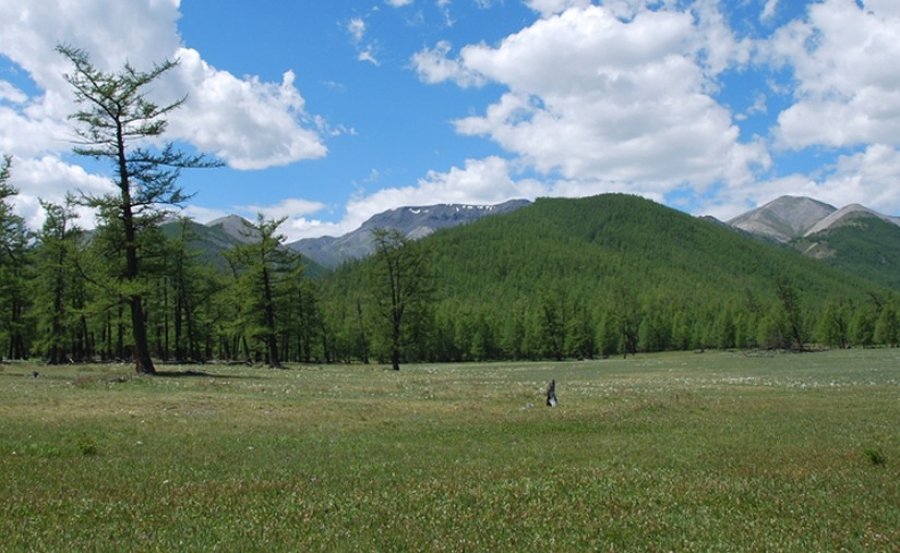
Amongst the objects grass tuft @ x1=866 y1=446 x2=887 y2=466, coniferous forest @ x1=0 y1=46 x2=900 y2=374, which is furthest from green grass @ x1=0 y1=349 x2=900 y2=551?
coniferous forest @ x1=0 y1=46 x2=900 y2=374

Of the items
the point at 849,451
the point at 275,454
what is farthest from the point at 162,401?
the point at 849,451

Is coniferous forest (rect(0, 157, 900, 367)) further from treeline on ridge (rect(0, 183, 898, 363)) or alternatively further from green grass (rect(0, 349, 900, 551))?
green grass (rect(0, 349, 900, 551))

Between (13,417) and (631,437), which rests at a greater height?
(13,417)

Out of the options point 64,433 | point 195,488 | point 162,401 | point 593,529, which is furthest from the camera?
point 162,401

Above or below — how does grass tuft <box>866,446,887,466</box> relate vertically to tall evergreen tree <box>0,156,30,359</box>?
below

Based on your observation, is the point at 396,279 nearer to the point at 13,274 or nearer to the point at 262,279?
the point at 262,279

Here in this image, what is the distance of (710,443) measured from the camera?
17719 millimetres

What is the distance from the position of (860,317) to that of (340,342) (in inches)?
5338

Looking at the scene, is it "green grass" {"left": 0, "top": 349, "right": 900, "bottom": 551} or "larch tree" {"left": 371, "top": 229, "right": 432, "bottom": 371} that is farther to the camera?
"larch tree" {"left": 371, "top": 229, "right": 432, "bottom": 371}

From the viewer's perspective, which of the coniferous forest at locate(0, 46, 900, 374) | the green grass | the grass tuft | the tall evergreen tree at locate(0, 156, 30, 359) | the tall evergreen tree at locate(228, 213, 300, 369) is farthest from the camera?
the tall evergreen tree at locate(228, 213, 300, 369)

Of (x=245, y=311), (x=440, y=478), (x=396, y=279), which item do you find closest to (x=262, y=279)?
(x=245, y=311)

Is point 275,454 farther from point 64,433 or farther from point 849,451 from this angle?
point 849,451

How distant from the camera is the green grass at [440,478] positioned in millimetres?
8773

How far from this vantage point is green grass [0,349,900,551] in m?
8.77
